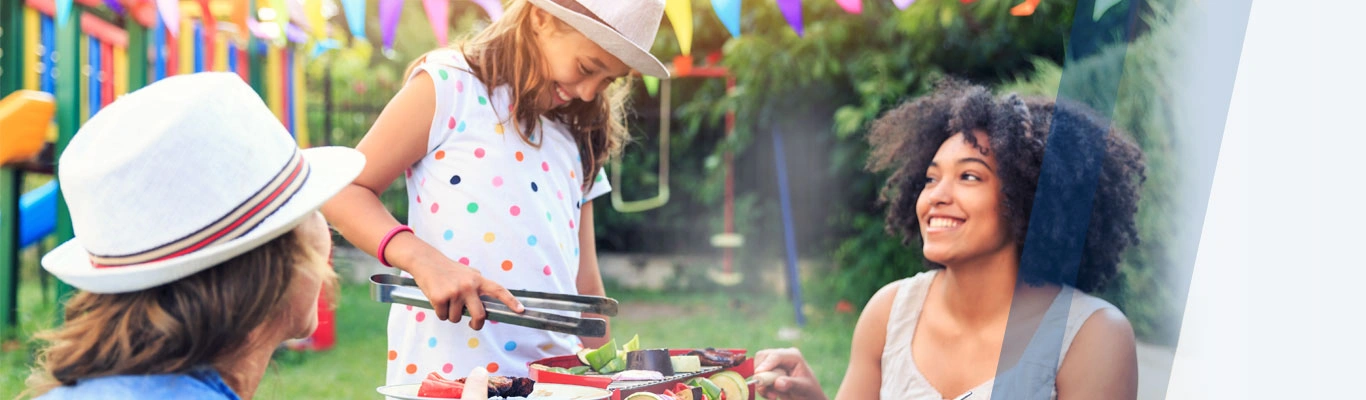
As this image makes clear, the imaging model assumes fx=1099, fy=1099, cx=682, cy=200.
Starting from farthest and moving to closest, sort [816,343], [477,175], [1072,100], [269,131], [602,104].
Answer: [816,343] < [602,104] < [477,175] < [1072,100] < [269,131]

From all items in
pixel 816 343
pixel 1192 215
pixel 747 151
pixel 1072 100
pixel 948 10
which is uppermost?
pixel 948 10

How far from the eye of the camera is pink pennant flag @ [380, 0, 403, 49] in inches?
121

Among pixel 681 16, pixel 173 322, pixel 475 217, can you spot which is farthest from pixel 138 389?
pixel 681 16

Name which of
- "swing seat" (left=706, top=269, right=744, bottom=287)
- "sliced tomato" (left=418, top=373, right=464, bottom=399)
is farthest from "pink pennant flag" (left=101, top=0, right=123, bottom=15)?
"swing seat" (left=706, top=269, right=744, bottom=287)

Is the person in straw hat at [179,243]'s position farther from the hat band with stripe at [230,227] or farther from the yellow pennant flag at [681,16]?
the yellow pennant flag at [681,16]

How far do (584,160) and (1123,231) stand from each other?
0.98 meters

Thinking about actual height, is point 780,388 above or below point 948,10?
below

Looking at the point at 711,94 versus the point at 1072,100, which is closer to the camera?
the point at 1072,100

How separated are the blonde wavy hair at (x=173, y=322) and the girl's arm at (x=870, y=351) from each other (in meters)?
1.07

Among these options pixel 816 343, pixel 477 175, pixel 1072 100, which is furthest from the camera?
pixel 816 343

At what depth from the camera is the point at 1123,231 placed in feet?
4.18

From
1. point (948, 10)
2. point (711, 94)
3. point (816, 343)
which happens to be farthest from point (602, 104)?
point (711, 94)

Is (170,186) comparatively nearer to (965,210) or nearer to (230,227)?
(230,227)

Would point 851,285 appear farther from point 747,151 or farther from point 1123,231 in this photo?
point 1123,231
